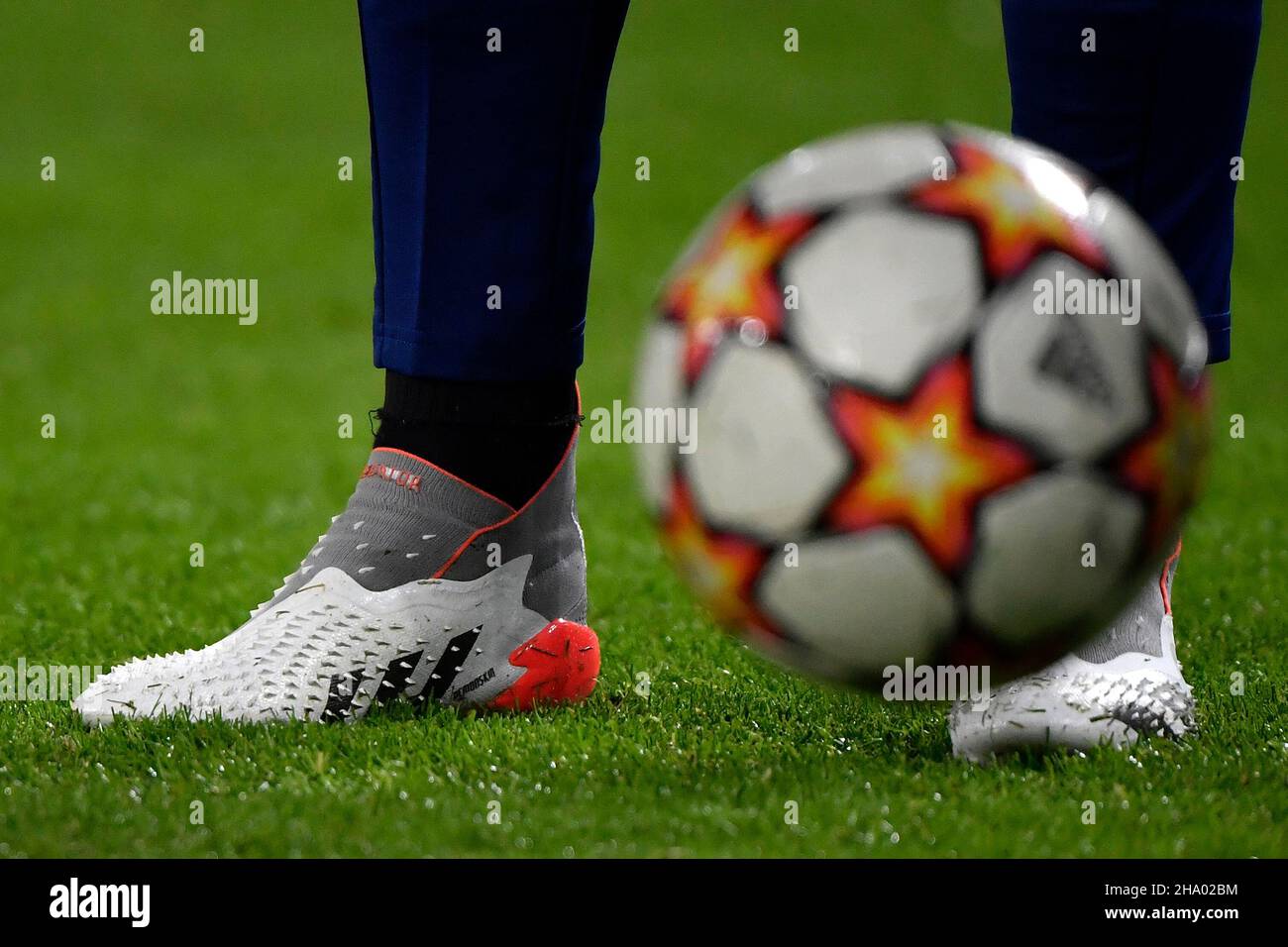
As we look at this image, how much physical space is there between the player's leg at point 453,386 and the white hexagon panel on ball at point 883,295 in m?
0.78

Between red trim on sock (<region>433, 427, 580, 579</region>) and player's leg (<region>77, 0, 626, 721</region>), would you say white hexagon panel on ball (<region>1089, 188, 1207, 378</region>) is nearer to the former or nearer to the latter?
player's leg (<region>77, 0, 626, 721</region>)

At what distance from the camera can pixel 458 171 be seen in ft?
7.72

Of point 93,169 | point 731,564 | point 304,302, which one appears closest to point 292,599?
point 731,564

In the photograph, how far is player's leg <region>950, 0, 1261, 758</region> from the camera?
2236 millimetres

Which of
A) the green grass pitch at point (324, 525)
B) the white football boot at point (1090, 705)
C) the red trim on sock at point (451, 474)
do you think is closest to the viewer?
the green grass pitch at point (324, 525)

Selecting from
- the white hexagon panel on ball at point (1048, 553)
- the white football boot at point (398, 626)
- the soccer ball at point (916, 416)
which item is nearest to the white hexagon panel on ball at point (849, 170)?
the soccer ball at point (916, 416)

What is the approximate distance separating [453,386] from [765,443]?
2.84 ft

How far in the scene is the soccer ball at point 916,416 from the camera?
5.40 ft

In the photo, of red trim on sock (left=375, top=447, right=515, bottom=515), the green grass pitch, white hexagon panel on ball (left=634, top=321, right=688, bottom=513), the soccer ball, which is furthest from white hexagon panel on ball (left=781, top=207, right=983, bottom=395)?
red trim on sock (left=375, top=447, right=515, bottom=515)

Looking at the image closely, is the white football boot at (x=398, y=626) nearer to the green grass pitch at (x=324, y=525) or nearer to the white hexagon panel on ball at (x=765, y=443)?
the green grass pitch at (x=324, y=525)

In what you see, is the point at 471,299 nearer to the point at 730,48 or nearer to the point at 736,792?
the point at 736,792

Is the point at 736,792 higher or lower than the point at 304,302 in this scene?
lower

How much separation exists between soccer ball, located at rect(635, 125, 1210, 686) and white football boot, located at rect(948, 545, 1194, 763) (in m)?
0.42

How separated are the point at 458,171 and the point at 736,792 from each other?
989 mm
